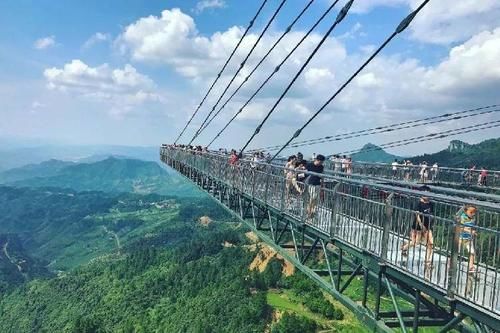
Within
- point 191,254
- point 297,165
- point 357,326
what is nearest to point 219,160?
point 297,165

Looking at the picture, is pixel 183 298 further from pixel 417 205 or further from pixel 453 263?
pixel 453 263

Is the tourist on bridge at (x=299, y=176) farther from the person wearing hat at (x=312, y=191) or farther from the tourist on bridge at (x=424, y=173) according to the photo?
the tourist on bridge at (x=424, y=173)

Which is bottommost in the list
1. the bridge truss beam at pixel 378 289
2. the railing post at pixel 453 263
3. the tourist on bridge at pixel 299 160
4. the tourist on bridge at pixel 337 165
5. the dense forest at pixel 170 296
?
the dense forest at pixel 170 296

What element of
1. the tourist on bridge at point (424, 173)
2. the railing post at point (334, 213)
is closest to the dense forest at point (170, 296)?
the tourist on bridge at point (424, 173)

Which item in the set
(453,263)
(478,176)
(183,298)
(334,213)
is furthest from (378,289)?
(183,298)

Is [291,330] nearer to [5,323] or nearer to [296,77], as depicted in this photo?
[296,77]

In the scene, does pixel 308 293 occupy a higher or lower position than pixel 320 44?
lower

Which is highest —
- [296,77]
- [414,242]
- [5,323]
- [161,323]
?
[296,77]
